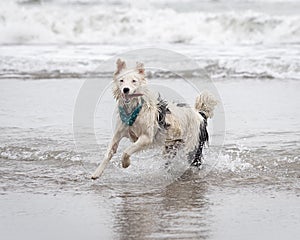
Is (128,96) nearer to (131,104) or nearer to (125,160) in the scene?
(131,104)

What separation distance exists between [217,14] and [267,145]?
559 inches

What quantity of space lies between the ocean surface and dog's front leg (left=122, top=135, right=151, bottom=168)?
0.69 ft

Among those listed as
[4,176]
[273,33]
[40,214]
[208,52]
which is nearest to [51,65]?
[208,52]

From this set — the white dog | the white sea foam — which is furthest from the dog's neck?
the white sea foam

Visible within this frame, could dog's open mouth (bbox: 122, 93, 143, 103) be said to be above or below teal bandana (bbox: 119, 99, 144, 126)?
above

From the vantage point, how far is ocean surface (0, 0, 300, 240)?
5.30 meters

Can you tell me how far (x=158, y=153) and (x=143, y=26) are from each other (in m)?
14.4

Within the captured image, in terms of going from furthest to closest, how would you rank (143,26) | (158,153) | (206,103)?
(143,26), (206,103), (158,153)

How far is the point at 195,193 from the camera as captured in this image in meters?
6.35

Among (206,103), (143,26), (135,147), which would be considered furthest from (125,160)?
(143,26)

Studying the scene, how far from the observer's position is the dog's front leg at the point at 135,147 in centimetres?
663

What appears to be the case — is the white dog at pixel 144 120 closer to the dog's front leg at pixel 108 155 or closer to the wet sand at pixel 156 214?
the dog's front leg at pixel 108 155

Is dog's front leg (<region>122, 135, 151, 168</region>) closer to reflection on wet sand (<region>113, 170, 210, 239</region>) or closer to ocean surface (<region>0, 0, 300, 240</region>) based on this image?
ocean surface (<region>0, 0, 300, 240</region>)

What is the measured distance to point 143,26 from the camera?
21469 mm
